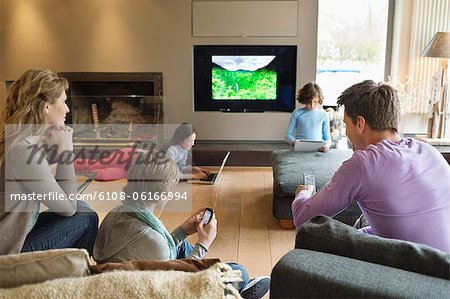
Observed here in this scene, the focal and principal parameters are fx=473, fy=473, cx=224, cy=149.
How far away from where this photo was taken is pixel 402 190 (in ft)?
4.85

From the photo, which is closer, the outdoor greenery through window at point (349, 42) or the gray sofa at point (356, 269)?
the gray sofa at point (356, 269)

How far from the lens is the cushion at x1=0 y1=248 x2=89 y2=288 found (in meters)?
0.98

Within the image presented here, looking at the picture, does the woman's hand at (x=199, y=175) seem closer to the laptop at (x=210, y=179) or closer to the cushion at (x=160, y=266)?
the laptop at (x=210, y=179)

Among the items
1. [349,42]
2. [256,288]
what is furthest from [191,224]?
[349,42]

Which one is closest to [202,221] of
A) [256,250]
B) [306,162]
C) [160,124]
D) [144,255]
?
[144,255]

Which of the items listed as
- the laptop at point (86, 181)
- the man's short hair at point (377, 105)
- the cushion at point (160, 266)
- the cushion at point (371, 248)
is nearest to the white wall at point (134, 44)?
the laptop at point (86, 181)

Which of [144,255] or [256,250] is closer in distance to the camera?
[144,255]

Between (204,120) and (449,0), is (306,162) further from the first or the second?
(449,0)

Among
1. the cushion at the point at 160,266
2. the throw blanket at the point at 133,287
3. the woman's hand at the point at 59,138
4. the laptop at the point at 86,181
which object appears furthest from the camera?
the laptop at the point at 86,181

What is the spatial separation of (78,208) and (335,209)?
1304 millimetres

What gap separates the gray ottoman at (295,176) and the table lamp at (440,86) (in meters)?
1.44

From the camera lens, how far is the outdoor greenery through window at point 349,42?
5340mm

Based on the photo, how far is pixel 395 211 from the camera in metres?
1.49

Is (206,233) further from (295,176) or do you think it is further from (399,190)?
(295,176)
